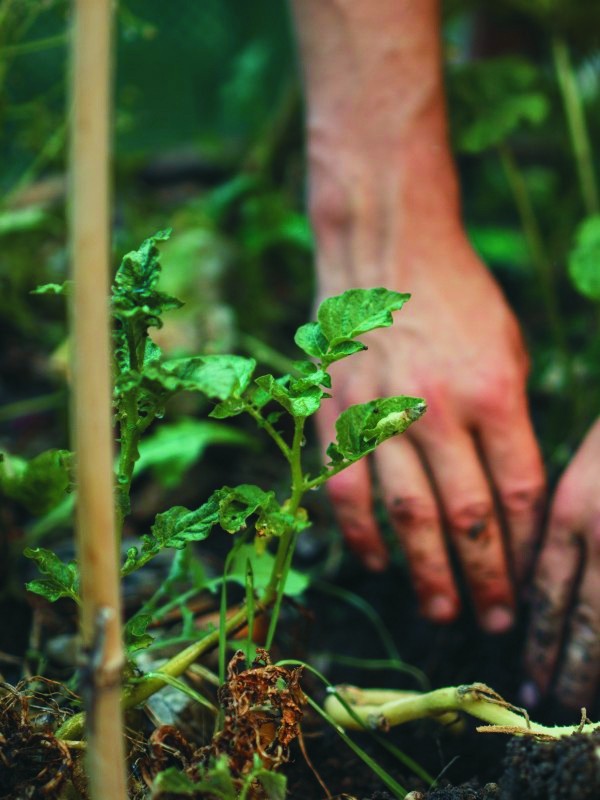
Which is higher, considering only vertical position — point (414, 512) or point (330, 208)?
point (330, 208)

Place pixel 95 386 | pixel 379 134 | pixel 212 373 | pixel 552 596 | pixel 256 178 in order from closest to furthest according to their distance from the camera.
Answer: pixel 95 386
pixel 212 373
pixel 552 596
pixel 379 134
pixel 256 178

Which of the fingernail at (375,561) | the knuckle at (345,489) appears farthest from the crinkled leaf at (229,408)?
the fingernail at (375,561)

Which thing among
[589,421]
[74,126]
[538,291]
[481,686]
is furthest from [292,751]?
[538,291]

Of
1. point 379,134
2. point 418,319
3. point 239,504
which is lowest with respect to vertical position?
point 239,504

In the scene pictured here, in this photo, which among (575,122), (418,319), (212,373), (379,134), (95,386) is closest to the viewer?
(95,386)

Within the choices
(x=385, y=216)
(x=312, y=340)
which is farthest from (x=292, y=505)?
(x=385, y=216)

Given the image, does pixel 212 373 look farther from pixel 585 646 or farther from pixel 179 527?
pixel 585 646

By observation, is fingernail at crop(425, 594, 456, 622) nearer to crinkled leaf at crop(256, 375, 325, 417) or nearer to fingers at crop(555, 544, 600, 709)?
fingers at crop(555, 544, 600, 709)

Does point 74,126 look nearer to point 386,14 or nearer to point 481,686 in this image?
point 481,686

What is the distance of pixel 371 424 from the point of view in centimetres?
65

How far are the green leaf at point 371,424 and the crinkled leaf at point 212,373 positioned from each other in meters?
0.11

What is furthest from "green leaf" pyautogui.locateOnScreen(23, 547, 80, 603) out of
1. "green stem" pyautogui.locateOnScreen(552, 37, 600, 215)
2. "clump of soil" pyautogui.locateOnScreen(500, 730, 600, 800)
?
"green stem" pyautogui.locateOnScreen(552, 37, 600, 215)

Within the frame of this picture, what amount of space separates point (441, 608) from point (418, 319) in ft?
1.41

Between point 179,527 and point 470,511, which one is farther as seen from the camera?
point 470,511
